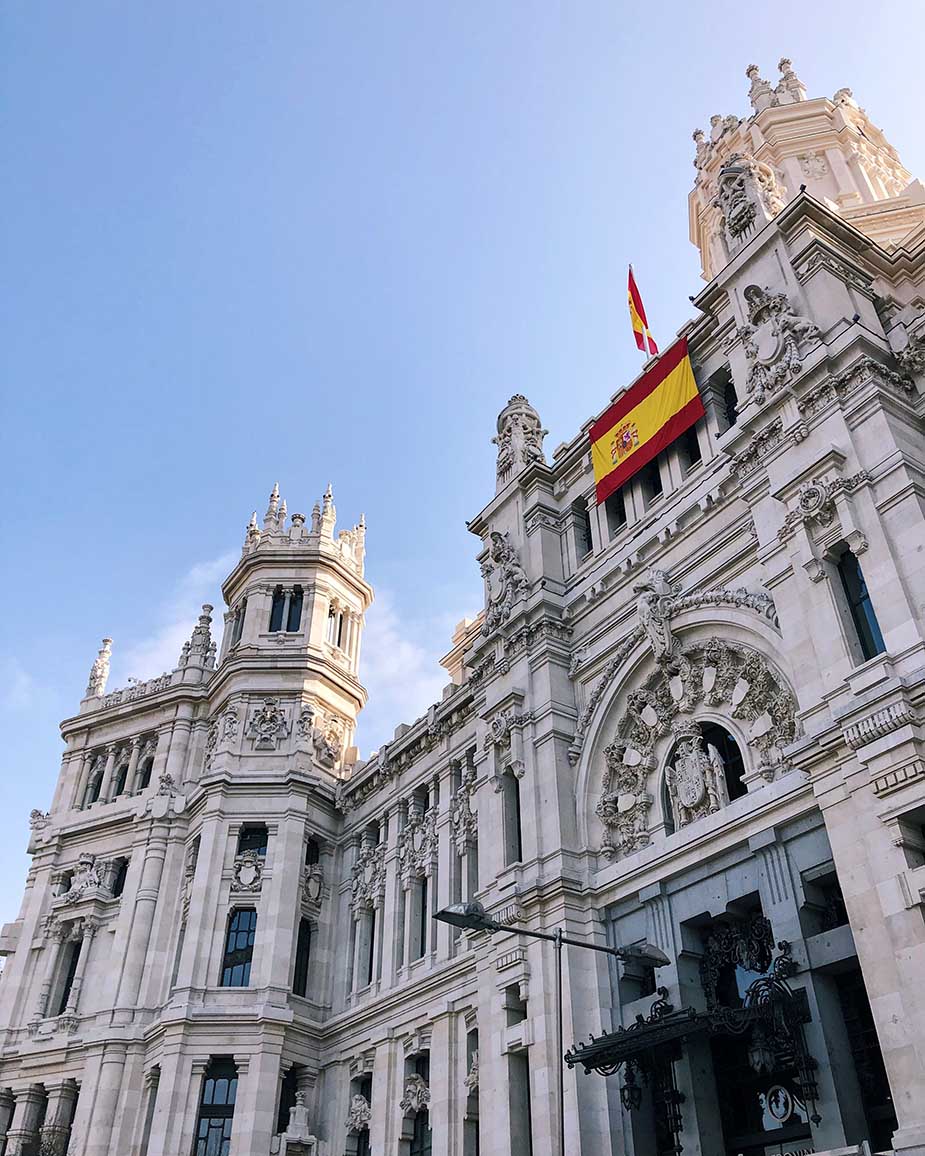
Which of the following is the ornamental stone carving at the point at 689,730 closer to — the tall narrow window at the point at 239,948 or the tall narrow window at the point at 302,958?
the tall narrow window at the point at 302,958

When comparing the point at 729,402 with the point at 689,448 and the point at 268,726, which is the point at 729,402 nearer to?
the point at 689,448

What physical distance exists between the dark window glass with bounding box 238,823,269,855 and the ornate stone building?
0.14 m

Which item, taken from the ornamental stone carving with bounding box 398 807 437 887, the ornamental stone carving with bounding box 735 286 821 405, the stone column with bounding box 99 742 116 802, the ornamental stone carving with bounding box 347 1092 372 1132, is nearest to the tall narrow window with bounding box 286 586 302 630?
the stone column with bounding box 99 742 116 802

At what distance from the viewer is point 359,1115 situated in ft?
115

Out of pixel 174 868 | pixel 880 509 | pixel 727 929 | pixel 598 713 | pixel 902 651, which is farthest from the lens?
pixel 174 868

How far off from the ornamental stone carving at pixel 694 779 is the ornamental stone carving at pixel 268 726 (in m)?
21.8

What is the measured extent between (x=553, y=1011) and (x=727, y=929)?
190 inches

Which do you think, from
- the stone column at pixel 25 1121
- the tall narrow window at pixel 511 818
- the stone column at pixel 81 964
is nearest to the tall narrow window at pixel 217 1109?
the stone column at pixel 81 964

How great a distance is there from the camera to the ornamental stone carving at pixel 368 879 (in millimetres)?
39688

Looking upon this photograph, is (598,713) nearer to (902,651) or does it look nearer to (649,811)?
(649,811)

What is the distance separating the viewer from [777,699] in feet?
79.8

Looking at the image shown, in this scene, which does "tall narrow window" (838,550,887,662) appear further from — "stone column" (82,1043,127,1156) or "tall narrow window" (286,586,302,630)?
"stone column" (82,1043,127,1156)

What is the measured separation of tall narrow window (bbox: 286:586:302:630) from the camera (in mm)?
49000

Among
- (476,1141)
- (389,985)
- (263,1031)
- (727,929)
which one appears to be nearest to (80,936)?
(263,1031)
